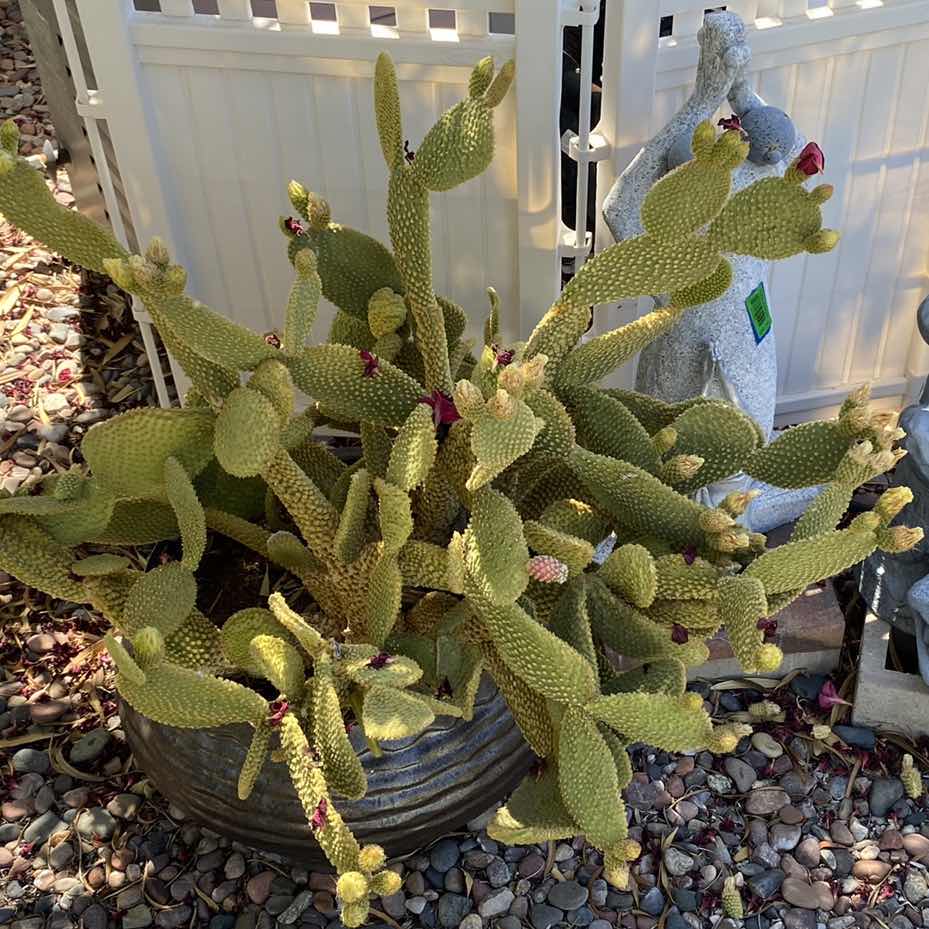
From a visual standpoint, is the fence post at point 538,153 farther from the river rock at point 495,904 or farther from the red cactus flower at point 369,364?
the river rock at point 495,904

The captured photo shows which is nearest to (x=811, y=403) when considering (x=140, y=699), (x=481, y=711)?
(x=481, y=711)

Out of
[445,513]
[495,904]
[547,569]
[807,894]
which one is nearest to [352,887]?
[547,569]

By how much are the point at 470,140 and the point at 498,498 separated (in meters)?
0.31

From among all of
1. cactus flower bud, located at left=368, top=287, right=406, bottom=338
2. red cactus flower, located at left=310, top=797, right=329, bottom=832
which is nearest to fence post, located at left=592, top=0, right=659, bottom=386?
cactus flower bud, located at left=368, top=287, right=406, bottom=338

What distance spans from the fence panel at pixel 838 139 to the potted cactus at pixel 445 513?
505mm

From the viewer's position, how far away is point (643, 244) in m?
0.98

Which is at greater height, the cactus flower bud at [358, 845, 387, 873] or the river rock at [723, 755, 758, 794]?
the cactus flower bud at [358, 845, 387, 873]

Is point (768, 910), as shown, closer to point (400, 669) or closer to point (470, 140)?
point (400, 669)

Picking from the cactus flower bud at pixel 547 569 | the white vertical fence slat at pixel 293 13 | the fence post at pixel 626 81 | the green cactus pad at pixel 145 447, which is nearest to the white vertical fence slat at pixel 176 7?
the white vertical fence slat at pixel 293 13

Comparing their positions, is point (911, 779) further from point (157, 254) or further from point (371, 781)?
point (157, 254)

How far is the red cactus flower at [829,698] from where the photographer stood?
160 cm

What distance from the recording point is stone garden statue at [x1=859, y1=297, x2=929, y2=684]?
1.45 metres

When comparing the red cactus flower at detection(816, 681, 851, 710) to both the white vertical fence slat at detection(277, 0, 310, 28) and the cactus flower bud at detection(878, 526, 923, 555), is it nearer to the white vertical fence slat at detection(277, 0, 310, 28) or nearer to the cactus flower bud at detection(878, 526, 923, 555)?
the cactus flower bud at detection(878, 526, 923, 555)

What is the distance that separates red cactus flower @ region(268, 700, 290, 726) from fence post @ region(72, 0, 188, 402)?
873 millimetres
